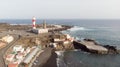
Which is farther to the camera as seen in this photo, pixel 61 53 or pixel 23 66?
pixel 61 53

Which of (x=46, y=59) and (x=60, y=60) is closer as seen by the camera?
(x=46, y=59)

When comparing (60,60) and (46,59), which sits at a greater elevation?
(46,59)

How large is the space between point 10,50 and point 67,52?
17168 mm

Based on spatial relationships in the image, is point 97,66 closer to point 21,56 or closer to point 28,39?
point 21,56

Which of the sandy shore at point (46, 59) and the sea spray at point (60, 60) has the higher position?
the sandy shore at point (46, 59)

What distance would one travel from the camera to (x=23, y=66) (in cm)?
3797

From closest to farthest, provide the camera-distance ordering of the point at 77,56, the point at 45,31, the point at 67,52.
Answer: the point at 77,56 → the point at 67,52 → the point at 45,31

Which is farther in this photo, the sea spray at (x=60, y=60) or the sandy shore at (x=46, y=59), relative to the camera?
the sea spray at (x=60, y=60)

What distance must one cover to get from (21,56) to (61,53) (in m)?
14.8

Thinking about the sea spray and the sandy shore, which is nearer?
the sandy shore

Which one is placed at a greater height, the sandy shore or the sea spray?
the sandy shore

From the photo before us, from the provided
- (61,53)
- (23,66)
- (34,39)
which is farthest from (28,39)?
(23,66)

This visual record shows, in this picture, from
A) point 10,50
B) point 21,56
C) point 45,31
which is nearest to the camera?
point 21,56

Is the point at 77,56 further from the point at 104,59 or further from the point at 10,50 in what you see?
the point at 10,50
